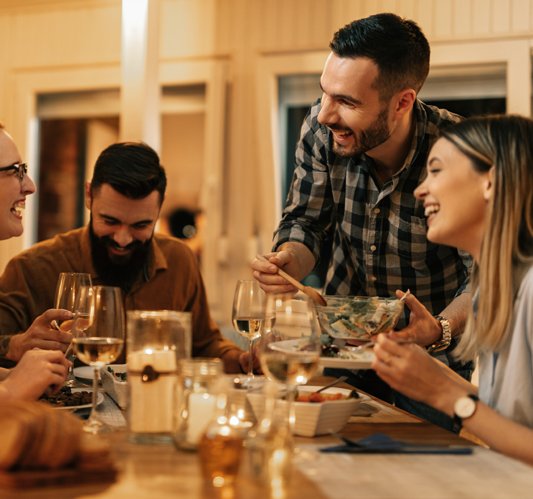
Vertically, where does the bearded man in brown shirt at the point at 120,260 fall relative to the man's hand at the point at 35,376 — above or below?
above

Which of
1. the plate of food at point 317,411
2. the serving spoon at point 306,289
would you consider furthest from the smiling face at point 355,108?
the plate of food at point 317,411

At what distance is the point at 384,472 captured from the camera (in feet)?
3.94

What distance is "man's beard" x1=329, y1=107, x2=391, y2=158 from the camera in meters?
2.42

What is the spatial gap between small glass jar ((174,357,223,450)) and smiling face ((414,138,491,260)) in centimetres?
64

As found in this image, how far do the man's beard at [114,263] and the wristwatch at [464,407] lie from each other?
1.54m

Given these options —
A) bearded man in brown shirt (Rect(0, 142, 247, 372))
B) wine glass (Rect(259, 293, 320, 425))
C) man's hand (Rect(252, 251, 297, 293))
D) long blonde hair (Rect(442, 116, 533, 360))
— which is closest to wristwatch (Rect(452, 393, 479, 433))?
long blonde hair (Rect(442, 116, 533, 360))

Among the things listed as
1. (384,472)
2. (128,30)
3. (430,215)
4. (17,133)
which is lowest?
(384,472)

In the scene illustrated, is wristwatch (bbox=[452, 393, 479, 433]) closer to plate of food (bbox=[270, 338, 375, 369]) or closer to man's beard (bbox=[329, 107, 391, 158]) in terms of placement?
plate of food (bbox=[270, 338, 375, 369])

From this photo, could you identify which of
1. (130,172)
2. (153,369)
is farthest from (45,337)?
(130,172)

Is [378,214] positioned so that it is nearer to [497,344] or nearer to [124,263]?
[124,263]

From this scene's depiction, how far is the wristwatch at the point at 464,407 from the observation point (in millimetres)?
1412

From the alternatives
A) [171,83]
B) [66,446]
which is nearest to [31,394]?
[66,446]

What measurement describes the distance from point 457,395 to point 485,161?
463mm

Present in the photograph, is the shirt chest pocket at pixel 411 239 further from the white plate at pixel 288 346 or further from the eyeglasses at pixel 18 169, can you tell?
the white plate at pixel 288 346
